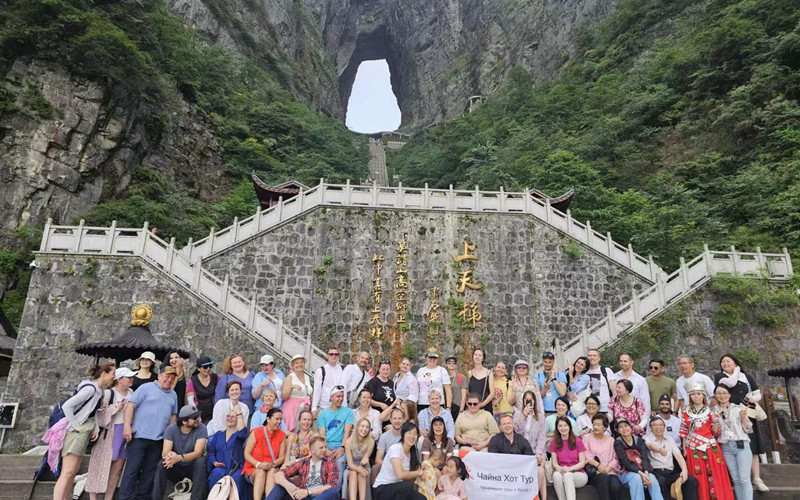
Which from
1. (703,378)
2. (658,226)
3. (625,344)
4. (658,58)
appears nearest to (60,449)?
(703,378)

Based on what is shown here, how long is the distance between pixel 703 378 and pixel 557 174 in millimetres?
16515

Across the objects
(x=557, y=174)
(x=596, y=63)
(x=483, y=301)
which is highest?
(x=596, y=63)

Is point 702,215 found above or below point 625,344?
above

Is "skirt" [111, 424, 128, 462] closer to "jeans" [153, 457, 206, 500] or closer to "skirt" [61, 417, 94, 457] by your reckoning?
"skirt" [61, 417, 94, 457]

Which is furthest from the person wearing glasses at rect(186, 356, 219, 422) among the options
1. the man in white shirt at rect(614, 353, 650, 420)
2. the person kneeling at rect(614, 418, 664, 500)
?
the man in white shirt at rect(614, 353, 650, 420)

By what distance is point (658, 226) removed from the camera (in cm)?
1742

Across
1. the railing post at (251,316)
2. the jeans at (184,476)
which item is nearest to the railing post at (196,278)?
the railing post at (251,316)

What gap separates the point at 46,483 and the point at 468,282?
38.1ft

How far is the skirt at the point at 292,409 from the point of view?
6.07 meters

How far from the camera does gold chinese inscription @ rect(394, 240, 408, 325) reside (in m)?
14.9

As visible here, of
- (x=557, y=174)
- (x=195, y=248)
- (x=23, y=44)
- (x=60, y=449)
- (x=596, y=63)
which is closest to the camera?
(x=60, y=449)

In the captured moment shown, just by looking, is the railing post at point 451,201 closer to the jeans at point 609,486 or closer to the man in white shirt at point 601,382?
the man in white shirt at point 601,382

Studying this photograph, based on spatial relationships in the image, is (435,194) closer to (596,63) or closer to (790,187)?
(790,187)

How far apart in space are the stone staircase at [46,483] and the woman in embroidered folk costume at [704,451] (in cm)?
73
